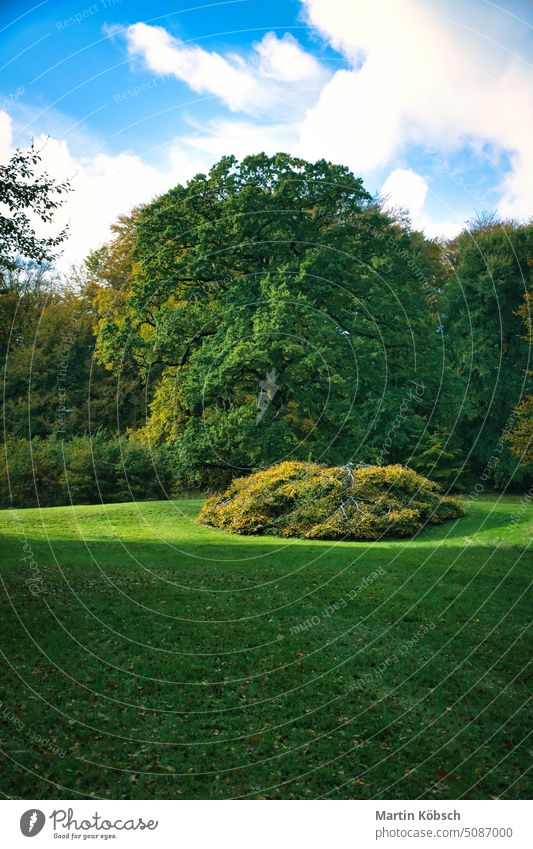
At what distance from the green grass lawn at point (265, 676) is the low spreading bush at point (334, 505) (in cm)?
289

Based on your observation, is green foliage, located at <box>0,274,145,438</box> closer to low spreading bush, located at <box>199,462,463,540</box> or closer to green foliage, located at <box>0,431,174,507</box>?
green foliage, located at <box>0,431,174,507</box>

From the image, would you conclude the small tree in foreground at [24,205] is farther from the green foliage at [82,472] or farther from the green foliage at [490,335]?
the green foliage at [490,335]

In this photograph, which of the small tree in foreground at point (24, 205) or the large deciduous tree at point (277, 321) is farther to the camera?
the large deciduous tree at point (277, 321)

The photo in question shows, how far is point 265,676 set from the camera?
28.0 feet

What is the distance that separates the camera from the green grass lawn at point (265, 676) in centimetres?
652

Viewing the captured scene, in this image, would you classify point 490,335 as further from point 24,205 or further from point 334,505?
point 24,205

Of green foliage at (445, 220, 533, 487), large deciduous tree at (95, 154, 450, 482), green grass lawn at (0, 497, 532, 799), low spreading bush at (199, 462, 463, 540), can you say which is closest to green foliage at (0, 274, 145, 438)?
large deciduous tree at (95, 154, 450, 482)

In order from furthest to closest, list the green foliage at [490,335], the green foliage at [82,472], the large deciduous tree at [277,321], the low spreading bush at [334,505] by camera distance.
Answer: the green foliage at [490,335] → the green foliage at [82,472] → the large deciduous tree at [277,321] → the low spreading bush at [334,505]

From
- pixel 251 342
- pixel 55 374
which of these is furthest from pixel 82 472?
pixel 251 342

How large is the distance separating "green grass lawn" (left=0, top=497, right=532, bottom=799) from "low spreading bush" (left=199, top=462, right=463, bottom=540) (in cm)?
289

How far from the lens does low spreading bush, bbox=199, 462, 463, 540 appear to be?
1764 centimetres

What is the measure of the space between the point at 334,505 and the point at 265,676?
994 cm

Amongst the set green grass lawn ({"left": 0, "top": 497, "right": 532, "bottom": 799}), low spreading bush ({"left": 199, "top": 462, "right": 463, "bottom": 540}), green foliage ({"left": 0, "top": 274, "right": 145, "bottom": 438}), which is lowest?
green grass lawn ({"left": 0, "top": 497, "right": 532, "bottom": 799})

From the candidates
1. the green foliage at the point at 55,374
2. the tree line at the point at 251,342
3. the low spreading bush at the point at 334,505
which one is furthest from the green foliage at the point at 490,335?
the green foliage at the point at 55,374
